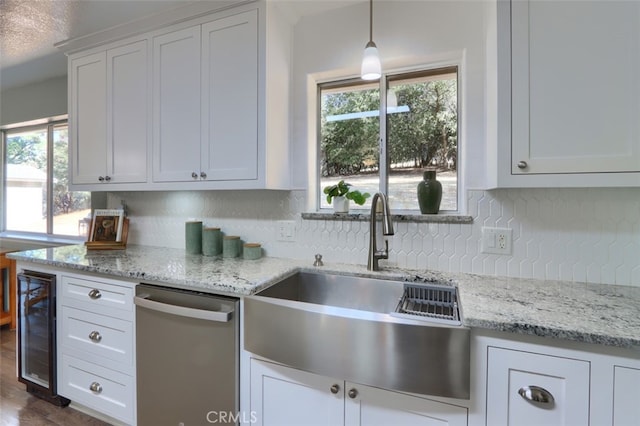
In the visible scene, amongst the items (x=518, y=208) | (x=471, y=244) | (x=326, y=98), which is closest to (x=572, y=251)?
(x=518, y=208)

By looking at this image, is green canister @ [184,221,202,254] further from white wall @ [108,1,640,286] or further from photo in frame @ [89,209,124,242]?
photo in frame @ [89,209,124,242]

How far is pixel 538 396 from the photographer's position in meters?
0.84

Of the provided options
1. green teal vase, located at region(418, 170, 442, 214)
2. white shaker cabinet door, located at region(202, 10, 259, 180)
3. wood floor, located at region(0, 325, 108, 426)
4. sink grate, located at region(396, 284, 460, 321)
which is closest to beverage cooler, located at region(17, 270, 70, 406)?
wood floor, located at region(0, 325, 108, 426)

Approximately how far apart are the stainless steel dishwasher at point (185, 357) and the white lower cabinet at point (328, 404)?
13 cm

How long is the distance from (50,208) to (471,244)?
4.14 meters

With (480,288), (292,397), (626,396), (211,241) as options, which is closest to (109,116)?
(211,241)

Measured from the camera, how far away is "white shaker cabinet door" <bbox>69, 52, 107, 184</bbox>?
2020 millimetres

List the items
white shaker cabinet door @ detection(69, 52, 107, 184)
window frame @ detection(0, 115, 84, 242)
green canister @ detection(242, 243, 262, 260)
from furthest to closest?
window frame @ detection(0, 115, 84, 242) → white shaker cabinet door @ detection(69, 52, 107, 184) → green canister @ detection(242, 243, 262, 260)

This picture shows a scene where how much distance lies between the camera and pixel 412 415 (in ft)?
3.20

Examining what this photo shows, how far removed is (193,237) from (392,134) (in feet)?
4.76

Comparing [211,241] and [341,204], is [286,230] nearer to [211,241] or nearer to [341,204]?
[341,204]

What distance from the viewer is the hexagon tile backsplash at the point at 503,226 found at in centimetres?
127

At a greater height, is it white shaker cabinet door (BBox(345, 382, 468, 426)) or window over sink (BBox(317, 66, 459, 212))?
window over sink (BBox(317, 66, 459, 212))

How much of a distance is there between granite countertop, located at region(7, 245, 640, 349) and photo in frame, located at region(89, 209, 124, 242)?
15cm
